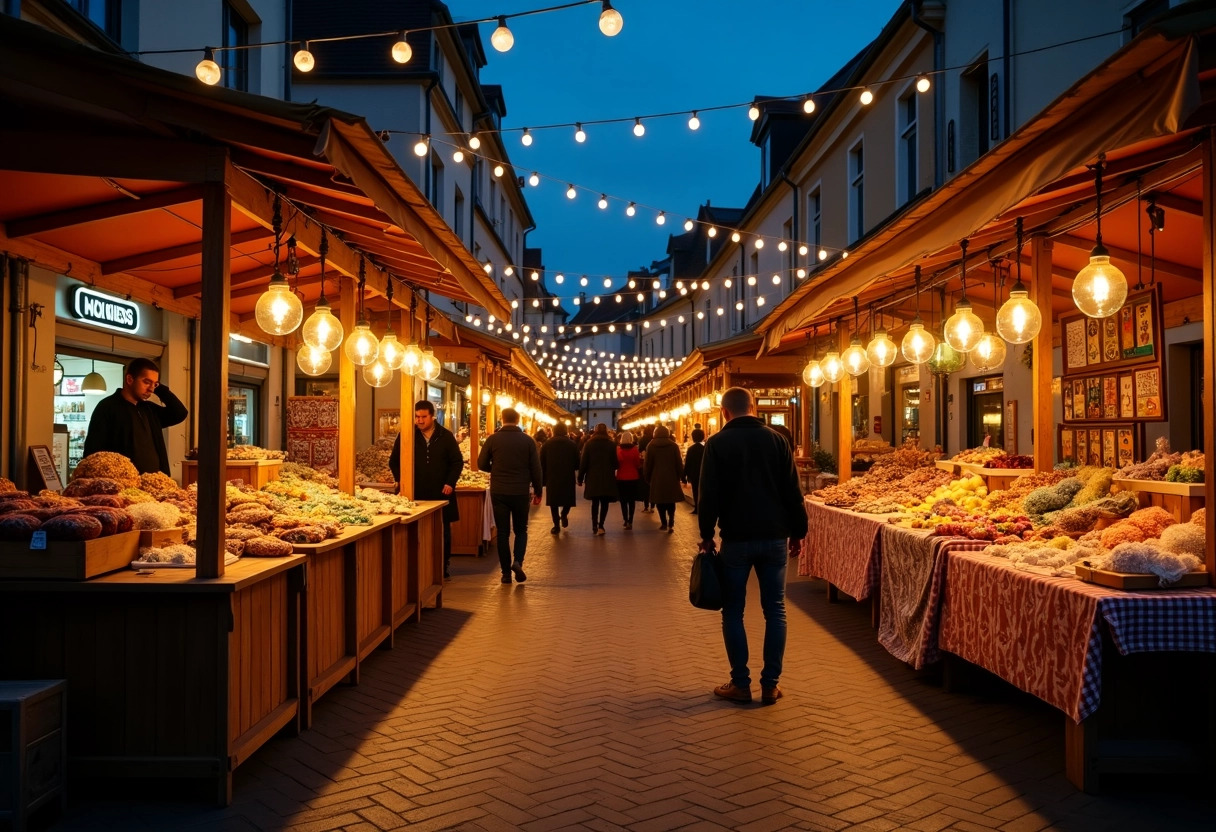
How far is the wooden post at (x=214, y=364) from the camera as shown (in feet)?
16.7

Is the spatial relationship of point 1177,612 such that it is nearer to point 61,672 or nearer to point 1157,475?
point 1157,475

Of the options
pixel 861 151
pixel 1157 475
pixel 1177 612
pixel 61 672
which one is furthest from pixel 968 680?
pixel 861 151

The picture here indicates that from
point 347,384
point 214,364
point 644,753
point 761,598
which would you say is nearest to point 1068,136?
point 761,598

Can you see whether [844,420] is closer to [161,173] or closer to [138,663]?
[161,173]

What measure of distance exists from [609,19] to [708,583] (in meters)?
5.36

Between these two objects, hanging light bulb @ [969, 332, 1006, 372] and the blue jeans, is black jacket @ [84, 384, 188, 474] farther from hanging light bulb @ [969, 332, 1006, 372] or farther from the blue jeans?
hanging light bulb @ [969, 332, 1006, 372]

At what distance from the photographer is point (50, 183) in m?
5.95

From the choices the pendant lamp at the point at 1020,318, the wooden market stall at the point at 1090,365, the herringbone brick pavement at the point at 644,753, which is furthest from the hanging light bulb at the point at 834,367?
the pendant lamp at the point at 1020,318

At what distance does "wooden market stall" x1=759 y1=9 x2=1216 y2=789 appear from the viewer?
476cm

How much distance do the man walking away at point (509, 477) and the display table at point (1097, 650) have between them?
677 centimetres

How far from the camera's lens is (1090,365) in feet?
30.5

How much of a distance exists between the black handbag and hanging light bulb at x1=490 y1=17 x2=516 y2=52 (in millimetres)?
5611

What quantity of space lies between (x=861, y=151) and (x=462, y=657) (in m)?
16.2

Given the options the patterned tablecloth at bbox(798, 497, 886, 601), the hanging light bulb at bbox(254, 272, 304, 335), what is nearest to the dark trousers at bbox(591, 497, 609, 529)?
the patterned tablecloth at bbox(798, 497, 886, 601)
